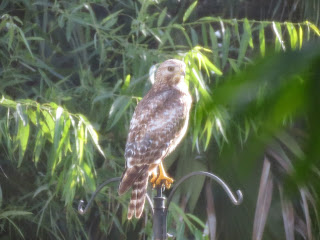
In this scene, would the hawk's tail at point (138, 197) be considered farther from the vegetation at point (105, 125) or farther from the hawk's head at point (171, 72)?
the hawk's head at point (171, 72)

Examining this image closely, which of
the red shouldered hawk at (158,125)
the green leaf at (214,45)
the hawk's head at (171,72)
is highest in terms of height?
the green leaf at (214,45)

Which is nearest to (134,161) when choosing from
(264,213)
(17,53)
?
(264,213)

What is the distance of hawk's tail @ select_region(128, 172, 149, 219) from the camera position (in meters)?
2.35

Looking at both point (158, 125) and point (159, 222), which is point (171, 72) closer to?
point (158, 125)

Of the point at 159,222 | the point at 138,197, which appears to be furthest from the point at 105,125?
the point at 159,222

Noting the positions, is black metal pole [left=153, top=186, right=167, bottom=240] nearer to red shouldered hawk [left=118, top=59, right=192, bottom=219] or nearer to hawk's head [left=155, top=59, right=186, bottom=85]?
red shouldered hawk [left=118, top=59, right=192, bottom=219]

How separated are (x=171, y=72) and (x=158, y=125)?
0.26m

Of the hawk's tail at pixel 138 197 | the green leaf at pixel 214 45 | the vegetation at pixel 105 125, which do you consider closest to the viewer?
the hawk's tail at pixel 138 197

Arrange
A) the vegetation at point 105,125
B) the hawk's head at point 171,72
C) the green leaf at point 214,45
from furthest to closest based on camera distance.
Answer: the green leaf at point 214,45
the hawk's head at point 171,72
the vegetation at point 105,125

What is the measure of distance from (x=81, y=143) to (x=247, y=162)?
2.59 meters

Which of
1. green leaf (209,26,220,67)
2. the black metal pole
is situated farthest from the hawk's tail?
green leaf (209,26,220,67)

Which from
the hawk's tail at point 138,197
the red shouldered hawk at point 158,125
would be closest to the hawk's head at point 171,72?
the red shouldered hawk at point 158,125

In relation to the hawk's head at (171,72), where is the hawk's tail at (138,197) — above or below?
below

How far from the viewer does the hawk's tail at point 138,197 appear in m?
2.35
